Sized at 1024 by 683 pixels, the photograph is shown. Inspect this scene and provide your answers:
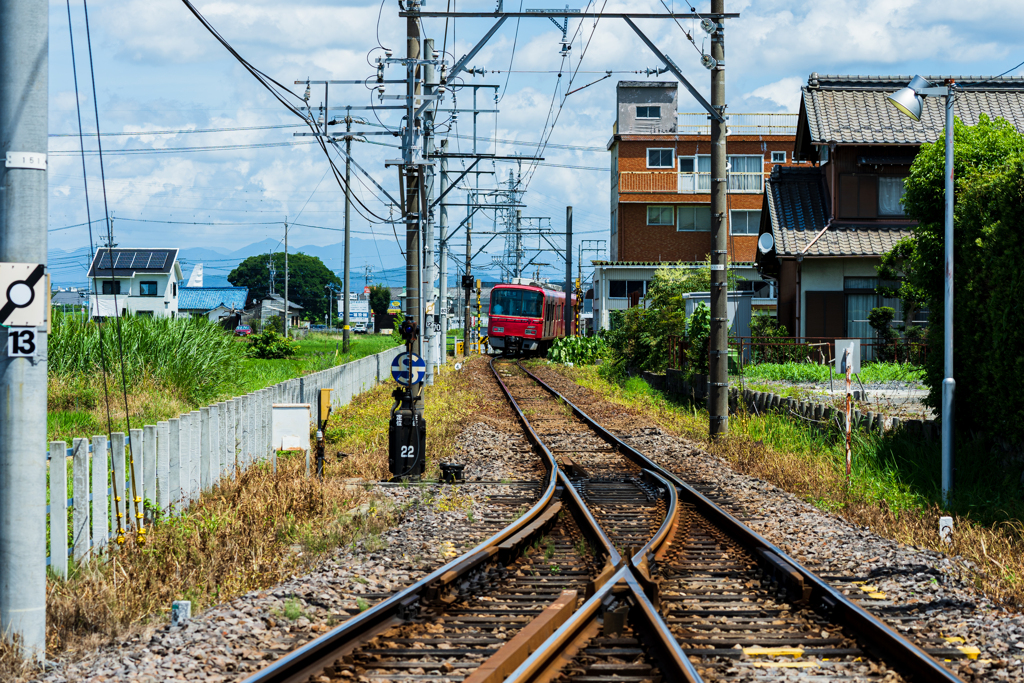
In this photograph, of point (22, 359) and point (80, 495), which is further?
point (80, 495)

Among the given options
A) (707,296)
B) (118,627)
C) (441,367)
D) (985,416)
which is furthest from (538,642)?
(441,367)

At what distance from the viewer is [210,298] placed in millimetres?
112375

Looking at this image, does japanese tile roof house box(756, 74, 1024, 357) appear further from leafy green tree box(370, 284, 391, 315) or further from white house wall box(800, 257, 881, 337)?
leafy green tree box(370, 284, 391, 315)

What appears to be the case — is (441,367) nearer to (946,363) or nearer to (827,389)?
(827,389)

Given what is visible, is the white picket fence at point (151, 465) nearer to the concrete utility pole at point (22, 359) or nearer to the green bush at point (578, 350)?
the concrete utility pole at point (22, 359)

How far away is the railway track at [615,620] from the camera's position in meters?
5.12

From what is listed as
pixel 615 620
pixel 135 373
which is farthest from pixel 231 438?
pixel 615 620

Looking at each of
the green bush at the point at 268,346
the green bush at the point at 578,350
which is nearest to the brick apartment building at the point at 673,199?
the green bush at the point at 578,350

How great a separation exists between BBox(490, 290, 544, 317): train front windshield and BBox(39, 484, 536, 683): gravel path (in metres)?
35.3

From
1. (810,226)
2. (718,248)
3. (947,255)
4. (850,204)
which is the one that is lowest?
(947,255)

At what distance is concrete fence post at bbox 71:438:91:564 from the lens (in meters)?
7.31

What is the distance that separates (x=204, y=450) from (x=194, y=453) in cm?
38

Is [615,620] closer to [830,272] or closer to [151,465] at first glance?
[151,465]

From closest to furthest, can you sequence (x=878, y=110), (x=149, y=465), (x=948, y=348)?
1. (x=149, y=465)
2. (x=948, y=348)
3. (x=878, y=110)
